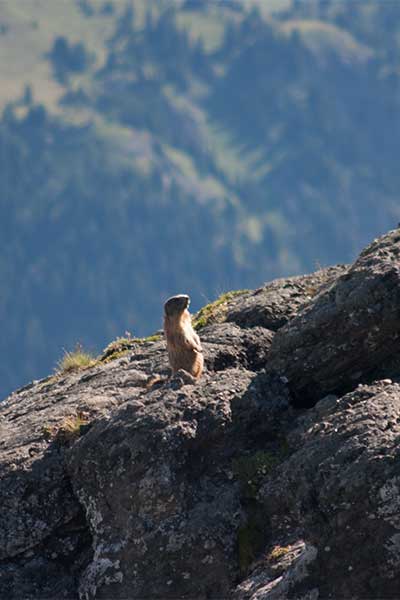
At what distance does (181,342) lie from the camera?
19.1 meters

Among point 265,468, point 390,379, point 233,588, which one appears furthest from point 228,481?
point 390,379

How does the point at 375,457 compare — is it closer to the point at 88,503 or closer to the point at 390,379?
the point at 390,379

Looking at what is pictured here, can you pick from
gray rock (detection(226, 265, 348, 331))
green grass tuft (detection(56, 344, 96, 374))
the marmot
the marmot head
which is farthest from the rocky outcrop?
green grass tuft (detection(56, 344, 96, 374))

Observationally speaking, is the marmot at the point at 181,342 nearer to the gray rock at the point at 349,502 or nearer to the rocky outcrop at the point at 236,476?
the rocky outcrop at the point at 236,476

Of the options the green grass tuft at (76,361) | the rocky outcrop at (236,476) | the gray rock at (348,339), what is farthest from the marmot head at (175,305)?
the green grass tuft at (76,361)

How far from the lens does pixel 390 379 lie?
54.6ft

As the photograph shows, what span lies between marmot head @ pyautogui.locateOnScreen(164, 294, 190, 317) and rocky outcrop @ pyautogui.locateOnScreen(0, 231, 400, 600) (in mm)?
1399

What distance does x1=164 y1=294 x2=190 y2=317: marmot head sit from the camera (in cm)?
2003

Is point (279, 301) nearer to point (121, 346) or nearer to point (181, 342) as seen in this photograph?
point (181, 342)

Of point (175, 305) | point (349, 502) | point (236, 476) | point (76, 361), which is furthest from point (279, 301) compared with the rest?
point (349, 502)

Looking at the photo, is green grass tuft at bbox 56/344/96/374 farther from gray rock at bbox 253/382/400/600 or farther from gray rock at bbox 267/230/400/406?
gray rock at bbox 253/382/400/600

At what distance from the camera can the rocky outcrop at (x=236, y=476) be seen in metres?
13.7

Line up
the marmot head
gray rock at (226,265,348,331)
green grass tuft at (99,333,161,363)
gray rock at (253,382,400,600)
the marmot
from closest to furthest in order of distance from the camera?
gray rock at (253,382,400,600) → the marmot → the marmot head → gray rock at (226,265,348,331) → green grass tuft at (99,333,161,363)

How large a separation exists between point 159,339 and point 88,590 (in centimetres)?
835
